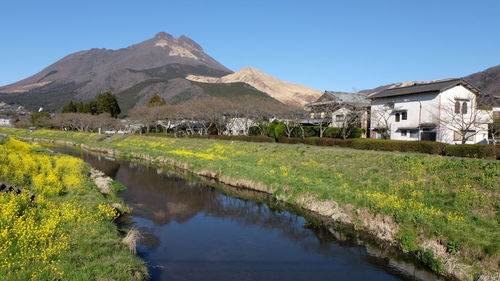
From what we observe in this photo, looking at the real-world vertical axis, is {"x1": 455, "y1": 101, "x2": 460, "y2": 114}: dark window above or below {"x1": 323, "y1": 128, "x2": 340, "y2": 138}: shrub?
above

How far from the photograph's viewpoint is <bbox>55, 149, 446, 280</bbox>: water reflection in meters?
10.5

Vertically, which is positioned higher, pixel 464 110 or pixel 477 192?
pixel 464 110

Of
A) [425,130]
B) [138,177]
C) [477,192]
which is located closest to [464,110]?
[425,130]

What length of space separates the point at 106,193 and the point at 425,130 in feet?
106

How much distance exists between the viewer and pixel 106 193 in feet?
60.0

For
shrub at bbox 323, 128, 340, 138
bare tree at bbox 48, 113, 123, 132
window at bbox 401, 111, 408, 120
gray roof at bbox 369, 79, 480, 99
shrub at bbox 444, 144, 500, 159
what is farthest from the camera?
bare tree at bbox 48, 113, 123, 132

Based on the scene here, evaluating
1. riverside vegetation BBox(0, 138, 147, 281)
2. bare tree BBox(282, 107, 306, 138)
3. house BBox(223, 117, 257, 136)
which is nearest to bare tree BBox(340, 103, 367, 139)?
bare tree BBox(282, 107, 306, 138)

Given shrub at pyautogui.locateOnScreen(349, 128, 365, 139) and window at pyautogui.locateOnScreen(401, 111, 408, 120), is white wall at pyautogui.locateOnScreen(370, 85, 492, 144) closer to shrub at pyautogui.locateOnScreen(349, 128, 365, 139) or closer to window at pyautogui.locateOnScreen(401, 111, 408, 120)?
window at pyautogui.locateOnScreen(401, 111, 408, 120)

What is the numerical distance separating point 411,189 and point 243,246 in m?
8.58

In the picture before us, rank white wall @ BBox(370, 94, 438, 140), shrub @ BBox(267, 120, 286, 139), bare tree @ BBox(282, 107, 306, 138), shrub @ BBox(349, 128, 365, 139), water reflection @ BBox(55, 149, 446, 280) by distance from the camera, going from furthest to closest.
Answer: bare tree @ BBox(282, 107, 306, 138) < shrub @ BBox(267, 120, 286, 139) < shrub @ BBox(349, 128, 365, 139) < white wall @ BBox(370, 94, 438, 140) < water reflection @ BBox(55, 149, 446, 280)

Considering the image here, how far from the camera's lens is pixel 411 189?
15.8 m

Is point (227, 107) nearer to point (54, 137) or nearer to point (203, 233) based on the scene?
point (54, 137)

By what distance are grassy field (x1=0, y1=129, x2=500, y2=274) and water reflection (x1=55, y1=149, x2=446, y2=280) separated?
1.42m

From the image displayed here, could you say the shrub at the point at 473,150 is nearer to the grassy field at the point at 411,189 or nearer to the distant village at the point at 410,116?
the grassy field at the point at 411,189
